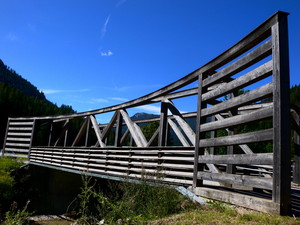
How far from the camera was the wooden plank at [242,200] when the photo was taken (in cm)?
368

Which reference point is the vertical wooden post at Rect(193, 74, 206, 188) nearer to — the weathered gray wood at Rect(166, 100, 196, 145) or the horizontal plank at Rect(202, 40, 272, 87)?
the horizontal plank at Rect(202, 40, 272, 87)

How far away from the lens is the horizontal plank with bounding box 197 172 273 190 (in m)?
3.98

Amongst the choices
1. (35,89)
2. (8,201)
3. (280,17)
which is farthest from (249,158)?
(35,89)

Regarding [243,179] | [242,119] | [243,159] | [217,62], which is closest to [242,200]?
[243,179]

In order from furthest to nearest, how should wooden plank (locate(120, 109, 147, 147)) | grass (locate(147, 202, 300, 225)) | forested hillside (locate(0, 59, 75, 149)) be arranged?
forested hillside (locate(0, 59, 75, 149)) → wooden plank (locate(120, 109, 147, 147)) → grass (locate(147, 202, 300, 225))

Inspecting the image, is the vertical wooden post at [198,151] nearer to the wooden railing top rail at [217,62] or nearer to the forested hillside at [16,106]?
the wooden railing top rail at [217,62]

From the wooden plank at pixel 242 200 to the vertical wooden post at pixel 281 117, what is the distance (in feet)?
0.36

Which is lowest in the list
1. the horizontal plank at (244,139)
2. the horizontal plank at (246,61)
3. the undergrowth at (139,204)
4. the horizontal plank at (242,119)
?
the undergrowth at (139,204)

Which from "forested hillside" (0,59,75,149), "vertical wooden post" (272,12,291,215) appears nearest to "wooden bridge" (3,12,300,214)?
"vertical wooden post" (272,12,291,215)

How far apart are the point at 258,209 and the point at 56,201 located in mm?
12841

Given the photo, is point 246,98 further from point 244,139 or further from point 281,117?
point 281,117

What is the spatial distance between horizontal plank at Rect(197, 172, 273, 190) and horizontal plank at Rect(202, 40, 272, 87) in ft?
6.55

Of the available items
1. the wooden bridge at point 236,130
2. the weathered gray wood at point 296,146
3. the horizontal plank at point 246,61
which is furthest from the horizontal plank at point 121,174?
the weathered gray wood at point 296,146

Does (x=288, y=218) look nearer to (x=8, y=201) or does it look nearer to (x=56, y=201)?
(x=8, y=201)
